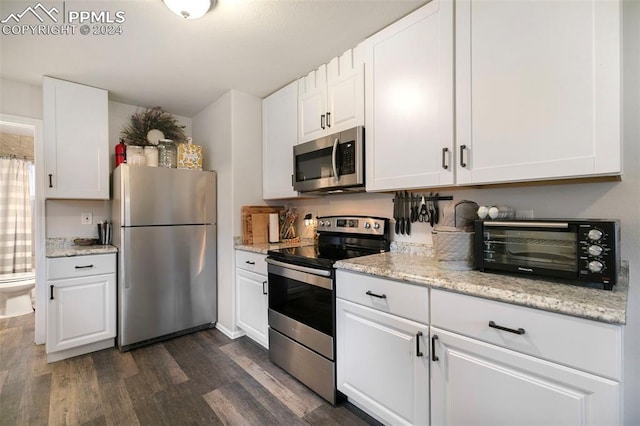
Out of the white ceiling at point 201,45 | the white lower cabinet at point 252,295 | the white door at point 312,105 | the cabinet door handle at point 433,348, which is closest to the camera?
the cabinet door handle at point 433,348

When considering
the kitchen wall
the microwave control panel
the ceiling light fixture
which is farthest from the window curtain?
the microwave control panel

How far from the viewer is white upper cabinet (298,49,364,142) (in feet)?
6.39

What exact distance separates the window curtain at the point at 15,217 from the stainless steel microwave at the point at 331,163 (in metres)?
3.90

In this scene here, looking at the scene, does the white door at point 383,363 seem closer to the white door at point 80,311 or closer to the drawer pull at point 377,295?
the drawer pull at point 377,295

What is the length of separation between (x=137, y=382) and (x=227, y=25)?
2459mm

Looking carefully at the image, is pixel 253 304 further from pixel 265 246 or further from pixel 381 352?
pixel 381 352

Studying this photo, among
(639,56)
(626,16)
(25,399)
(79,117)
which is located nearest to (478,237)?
(639,56)

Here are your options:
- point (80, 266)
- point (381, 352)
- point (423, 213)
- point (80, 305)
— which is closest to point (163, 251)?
point (80, 266)

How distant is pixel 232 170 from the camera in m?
2.68

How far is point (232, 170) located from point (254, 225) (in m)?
0.56

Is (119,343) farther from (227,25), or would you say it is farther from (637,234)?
(637,234)

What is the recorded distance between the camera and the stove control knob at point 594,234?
1.00 meters

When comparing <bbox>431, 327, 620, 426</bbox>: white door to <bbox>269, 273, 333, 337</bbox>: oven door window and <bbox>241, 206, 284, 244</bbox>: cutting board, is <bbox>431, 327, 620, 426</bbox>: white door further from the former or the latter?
<bbox>241, 206, 284, 244</bbox>: cutting board

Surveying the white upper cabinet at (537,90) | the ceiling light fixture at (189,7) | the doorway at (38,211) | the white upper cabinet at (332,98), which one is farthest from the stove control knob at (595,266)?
the doorway at (38,211)
